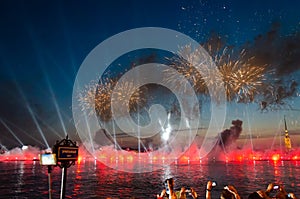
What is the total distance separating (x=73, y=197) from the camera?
33156mm

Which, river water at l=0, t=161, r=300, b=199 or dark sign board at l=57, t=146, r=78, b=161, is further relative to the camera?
river water at l=0, t=161, r=300, b=199

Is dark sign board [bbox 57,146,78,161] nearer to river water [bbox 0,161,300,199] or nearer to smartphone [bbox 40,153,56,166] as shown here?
smartphone [bbox 40,153,56,166]

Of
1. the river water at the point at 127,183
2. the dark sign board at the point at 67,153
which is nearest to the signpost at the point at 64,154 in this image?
the dark sign board at the point at 67,153

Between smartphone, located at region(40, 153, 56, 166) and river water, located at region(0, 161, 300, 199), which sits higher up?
smartphone, located at region(40, 153, 56, 166)

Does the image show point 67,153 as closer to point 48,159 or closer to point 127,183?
point 48,159

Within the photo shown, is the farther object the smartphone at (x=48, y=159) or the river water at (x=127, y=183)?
the river water at (x=127, y=183)

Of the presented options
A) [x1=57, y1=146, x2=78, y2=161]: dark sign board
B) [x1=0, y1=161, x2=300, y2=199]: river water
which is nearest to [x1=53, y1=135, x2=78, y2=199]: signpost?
[x1=57, y1=146, x2=78, y2=161]: dark sign board

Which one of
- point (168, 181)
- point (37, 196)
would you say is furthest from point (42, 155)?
point (37, 196)

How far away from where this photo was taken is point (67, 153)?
42.1 feet

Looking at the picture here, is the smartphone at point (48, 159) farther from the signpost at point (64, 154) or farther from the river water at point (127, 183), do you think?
the river water at point (127, 183)

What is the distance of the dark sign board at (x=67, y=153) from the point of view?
40.9 ft

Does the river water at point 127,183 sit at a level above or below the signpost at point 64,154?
below

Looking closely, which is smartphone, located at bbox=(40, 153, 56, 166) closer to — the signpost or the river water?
the signpost

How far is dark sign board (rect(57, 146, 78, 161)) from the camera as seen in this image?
1247 cm
